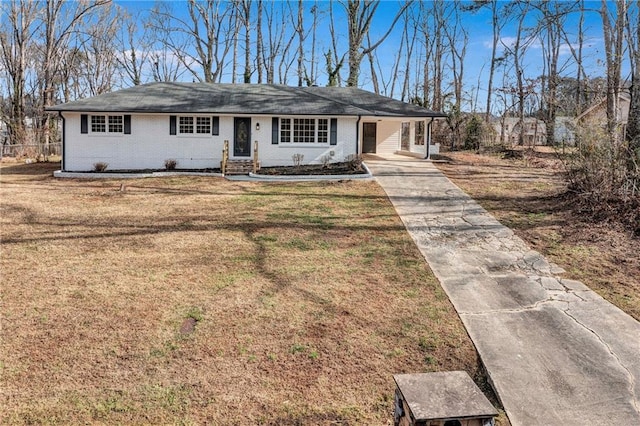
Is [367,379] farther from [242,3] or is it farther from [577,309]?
[242,3]

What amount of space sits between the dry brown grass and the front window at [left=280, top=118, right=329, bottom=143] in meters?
9.32

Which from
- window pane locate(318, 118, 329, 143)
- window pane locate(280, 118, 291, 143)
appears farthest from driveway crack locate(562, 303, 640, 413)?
window pane locate(280, 118, 291, 143)

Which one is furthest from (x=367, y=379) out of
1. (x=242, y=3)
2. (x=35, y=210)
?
(x=242, y=3)

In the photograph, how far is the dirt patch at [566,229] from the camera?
6309 millimetres

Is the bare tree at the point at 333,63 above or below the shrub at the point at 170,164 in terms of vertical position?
above

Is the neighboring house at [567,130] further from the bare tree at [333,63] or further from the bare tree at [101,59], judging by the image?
the bare tree at [101,59]

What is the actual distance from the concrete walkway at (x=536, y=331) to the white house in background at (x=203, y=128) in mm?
10103

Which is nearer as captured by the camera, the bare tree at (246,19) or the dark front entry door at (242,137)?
the dark front entry door at (242,137)

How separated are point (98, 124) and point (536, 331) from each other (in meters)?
17.3

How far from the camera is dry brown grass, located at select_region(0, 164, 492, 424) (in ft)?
12.0

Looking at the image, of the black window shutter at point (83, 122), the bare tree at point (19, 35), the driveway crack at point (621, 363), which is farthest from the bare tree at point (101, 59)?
the driveway crack at point (621, 363)

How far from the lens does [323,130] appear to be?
18.4 m

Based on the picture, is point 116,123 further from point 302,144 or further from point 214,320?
point 214,320

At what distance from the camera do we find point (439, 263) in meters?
7.11
